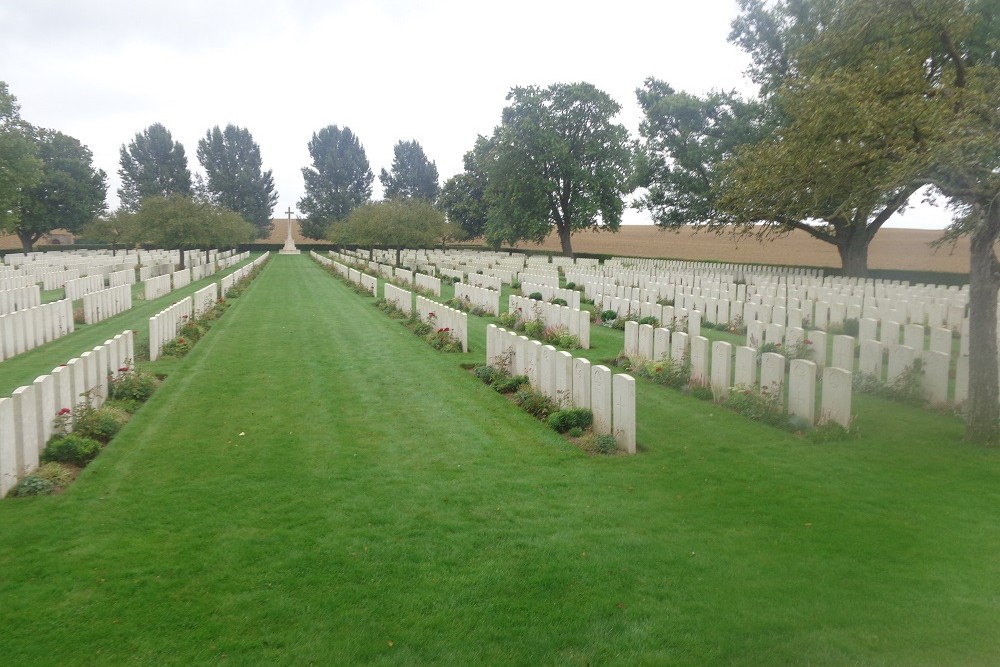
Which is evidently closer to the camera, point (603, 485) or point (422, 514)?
point (422, 514)

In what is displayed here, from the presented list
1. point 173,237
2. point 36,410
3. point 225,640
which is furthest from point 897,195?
point 173,237

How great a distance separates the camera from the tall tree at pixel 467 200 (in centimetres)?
6812

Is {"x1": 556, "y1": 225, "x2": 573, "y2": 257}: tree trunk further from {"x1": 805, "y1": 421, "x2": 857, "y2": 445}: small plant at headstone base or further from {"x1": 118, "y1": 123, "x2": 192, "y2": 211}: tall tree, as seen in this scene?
{"x1": 118, "y1": 123, "x2": 192, "y2": 211}: tall tree

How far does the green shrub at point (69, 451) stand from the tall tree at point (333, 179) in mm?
83316

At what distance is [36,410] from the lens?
244 inches

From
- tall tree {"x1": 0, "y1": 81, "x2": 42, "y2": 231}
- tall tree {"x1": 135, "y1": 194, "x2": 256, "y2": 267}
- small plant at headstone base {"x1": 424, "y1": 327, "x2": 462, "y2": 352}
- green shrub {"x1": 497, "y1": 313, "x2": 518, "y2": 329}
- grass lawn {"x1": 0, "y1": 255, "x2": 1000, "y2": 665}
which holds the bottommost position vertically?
grass lawn {"x1": 0, "y1": 255, "x2": 1000, "y2": 665}

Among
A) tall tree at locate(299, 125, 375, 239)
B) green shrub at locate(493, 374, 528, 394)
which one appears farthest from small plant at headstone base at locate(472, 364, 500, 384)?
tall tree at locate(299, 125, 375, 239)

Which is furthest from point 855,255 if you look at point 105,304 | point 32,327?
point 32,327

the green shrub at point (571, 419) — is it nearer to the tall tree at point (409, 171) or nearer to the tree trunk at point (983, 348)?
the tree trunk at point (983, 348)

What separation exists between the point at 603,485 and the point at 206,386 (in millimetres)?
6382

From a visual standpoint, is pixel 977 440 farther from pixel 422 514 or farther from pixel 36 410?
pixel 36 410

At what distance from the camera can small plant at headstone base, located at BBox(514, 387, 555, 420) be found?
8.38 metres

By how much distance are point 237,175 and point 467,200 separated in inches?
1381

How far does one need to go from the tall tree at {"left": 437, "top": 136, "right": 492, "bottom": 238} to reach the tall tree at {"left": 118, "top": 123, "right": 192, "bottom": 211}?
113 feet
